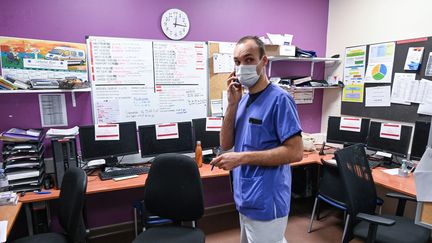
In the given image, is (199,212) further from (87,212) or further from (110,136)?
(87,212)

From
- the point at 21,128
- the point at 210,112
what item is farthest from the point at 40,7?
the point at 210,112

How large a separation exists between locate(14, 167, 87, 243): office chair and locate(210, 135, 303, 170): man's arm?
0.93 meters

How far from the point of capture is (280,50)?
10.1 feet

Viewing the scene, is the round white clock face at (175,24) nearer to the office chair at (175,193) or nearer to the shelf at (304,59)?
the shelf at (304,59)

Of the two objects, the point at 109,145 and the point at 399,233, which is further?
the point at 109,145

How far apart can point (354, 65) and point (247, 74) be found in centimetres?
238

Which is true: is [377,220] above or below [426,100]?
below

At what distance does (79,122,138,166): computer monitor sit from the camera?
2418 mm

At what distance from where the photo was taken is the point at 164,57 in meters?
2.76

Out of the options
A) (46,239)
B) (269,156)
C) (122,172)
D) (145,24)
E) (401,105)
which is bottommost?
(46,239)

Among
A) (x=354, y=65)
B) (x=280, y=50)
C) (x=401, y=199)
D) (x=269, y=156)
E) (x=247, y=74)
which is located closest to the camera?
(x=269, y=156)

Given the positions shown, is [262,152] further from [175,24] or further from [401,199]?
[175,24]

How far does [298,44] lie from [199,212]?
2.53 m

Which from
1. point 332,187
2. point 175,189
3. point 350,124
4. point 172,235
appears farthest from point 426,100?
point 172,235
